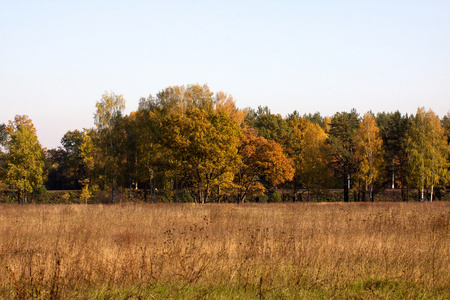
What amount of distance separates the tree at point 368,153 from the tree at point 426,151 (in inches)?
141

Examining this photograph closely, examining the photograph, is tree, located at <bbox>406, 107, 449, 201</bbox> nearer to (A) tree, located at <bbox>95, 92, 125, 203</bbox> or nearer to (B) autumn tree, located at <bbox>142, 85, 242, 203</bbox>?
(B) autumn tree, located at <bbox>142, 85, 242, 203</bbox>

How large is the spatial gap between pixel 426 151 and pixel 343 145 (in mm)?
10154

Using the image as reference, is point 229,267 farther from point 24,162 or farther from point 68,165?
point 68,165

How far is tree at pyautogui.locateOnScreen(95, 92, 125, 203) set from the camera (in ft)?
149

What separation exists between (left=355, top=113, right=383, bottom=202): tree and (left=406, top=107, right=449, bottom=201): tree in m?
3.59

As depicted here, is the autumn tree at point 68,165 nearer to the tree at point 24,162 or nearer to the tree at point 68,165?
the tree at point 68,165

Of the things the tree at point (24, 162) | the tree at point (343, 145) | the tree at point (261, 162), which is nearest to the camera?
the tree at point (261, 162)

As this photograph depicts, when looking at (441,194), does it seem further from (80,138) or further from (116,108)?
(80,138)

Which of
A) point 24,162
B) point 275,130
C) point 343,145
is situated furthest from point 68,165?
point 343,145

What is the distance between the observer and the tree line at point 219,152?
1463 inches

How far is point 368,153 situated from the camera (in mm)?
50344

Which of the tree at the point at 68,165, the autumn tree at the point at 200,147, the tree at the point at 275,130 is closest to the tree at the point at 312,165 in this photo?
the tree at the point at 275,130

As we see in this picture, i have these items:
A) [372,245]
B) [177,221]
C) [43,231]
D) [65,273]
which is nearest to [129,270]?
[65,273]

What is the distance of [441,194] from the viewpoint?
180 feet
